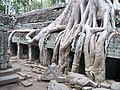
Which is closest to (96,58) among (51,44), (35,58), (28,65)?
(51,44)

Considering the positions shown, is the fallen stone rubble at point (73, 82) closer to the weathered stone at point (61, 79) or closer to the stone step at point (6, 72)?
the weathered stone at point (61, 79)

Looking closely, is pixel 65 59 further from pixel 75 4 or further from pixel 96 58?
pixel 75 4

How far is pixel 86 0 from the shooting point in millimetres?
8445

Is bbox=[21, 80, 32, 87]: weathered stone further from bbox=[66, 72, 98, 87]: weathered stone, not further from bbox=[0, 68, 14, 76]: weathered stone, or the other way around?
bbox=[66, 72, 98, 87]: weathered stone

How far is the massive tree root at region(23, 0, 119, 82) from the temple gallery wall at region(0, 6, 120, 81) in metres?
0.28

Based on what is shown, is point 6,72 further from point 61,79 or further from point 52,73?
point 61,79

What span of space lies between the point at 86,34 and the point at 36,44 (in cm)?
315

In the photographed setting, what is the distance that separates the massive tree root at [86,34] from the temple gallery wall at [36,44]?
279mm

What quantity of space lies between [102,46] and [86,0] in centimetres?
306

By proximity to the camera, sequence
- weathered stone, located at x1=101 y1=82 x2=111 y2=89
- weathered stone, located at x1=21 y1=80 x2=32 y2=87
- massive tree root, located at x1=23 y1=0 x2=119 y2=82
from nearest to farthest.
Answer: weathered stone, located at x1=101 y1=82 x2=111 y2=89, massive tree root, located at x1=23 y1=0 x2=119 y2=82, weathered stone, located at x1=21 y1=80 x2=32 y2=87

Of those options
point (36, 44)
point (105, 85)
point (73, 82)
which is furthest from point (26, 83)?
point (36, 44)

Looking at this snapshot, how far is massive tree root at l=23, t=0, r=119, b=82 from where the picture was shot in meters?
6.16

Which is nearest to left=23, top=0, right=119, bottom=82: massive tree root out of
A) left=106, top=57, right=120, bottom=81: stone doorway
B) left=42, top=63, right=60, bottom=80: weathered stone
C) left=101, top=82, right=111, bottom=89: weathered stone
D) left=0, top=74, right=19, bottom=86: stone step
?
left=101, top=82, right=111, bottom=89: weathered stone

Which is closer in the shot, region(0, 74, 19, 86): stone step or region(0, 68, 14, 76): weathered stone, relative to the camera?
region(0, 74, 19, 86): stone step
